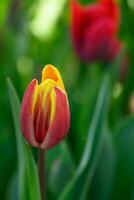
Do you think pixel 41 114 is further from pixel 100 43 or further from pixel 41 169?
pixel 100 43

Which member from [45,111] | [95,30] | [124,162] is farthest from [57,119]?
[95,30]

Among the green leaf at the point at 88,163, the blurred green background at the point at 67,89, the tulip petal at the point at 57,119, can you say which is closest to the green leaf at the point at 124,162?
the blurred green background at the point at 67,89

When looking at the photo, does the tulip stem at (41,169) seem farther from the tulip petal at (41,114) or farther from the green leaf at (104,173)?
the green leaf at (104,173)

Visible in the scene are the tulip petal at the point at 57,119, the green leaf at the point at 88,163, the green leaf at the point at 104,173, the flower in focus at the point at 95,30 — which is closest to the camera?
the tulip petal at the point at 57,119

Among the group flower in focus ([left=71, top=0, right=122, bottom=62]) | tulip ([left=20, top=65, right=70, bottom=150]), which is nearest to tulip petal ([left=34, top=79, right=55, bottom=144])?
tulip ([left=20, top=65, right=70, bottom=150])

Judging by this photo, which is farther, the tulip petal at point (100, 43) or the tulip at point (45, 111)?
the tulip petal at point (100, 43)

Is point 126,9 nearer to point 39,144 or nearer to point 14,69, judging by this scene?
point 14,69

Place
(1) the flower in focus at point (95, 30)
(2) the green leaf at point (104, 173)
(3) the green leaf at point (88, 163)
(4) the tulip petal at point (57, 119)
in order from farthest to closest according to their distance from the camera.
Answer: (1) the flower in focus at point (95, 30) → (2) the green leaf at point (104, 173) → (3) the green leaf at point (88, 163) → (4) the tulip petal at point (57, 119)
